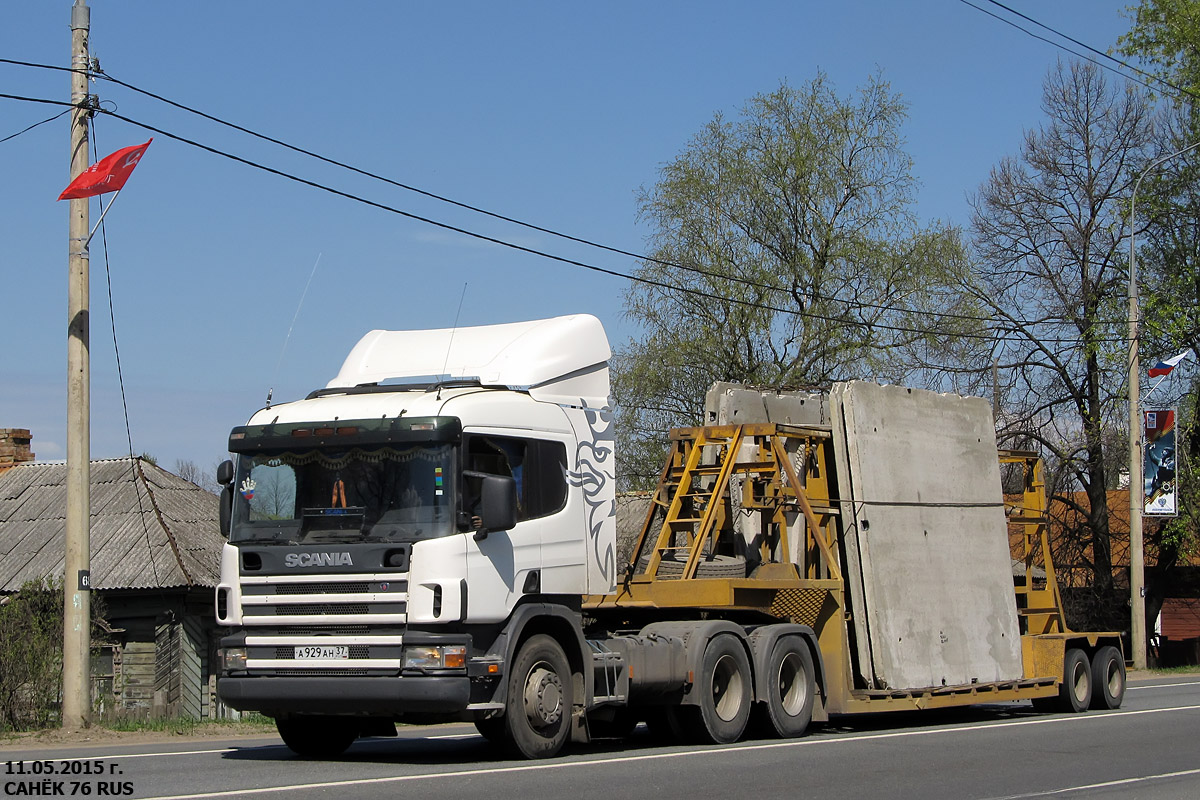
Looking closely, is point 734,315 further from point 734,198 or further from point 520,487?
point 520,487

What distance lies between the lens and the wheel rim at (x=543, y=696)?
35.7 feet

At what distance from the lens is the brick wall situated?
34219 mm

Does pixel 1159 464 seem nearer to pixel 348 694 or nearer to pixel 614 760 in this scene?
pixel 614 760

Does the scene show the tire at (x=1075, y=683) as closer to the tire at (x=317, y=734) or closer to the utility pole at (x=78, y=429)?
the tire at (x=317, y=734)

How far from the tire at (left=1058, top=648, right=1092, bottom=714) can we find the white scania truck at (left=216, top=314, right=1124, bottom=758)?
Result: 129 mm

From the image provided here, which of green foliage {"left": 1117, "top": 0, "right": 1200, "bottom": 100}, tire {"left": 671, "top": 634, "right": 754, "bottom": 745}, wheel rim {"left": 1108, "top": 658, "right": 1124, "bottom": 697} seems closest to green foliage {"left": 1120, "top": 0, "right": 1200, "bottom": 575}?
green foliage {"left": 1117, "top": 0, "right": 1200, "bottom": 100}

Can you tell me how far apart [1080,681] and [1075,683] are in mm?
229

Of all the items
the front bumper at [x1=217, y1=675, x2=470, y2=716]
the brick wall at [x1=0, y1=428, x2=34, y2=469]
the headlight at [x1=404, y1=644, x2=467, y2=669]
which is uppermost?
the brick wall at [x1=0, y1=428, x2=34, y2=469]

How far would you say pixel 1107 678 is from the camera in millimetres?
18094

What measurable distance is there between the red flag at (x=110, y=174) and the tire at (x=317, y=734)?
721cm

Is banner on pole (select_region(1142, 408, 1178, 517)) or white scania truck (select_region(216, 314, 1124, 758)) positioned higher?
banner on pole (select_region(1142, 408, 1178, 517))

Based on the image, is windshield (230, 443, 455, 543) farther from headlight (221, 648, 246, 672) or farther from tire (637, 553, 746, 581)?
tire (637, 553, 746, 581)

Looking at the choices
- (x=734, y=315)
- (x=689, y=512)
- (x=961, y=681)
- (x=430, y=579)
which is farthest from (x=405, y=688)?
(x=734, y=315)

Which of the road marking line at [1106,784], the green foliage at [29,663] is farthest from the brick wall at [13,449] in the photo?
the road marking line at [1106,784]
